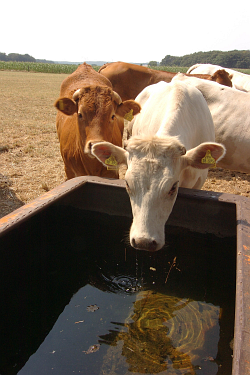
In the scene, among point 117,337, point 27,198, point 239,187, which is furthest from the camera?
point 239,187

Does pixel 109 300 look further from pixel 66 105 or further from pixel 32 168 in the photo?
pixel 32 168

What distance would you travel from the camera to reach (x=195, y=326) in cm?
212

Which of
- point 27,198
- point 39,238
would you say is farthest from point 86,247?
point 27,198

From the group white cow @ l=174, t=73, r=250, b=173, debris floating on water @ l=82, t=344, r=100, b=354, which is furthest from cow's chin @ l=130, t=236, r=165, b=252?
white cow @ l=174, t=73, r=250, b=173

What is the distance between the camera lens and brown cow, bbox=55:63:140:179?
306 cm

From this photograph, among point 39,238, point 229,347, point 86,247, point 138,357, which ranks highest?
point 39,238

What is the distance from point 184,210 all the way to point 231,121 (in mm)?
2797

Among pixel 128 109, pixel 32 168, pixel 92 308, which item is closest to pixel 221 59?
pixel 32 168

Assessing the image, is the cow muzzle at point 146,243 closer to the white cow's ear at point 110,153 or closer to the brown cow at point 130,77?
the white cow's ear at point 110,153

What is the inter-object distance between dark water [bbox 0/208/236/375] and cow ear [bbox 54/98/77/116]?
138 cm

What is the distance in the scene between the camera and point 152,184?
1854 millimetres

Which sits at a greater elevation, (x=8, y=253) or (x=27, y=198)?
(x=8, y=253)

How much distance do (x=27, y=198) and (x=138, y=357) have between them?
287 centimetres

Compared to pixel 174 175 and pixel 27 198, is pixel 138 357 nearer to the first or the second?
pixel 174 175
